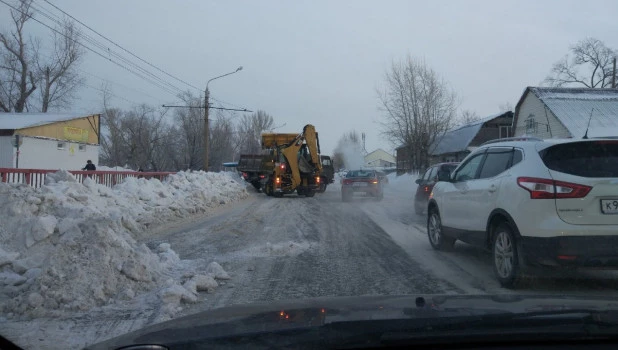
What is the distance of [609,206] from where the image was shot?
5.50 m

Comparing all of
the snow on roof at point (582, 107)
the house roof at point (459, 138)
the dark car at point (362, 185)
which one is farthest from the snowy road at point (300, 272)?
the house roof at point (459, 138)

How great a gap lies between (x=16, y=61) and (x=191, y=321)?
54683mm

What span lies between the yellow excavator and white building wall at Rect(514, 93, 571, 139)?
13.7 metres

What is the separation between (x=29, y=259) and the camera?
6586mm

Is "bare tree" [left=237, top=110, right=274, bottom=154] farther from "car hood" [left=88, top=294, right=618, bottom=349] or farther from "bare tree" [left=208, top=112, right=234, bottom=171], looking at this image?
"car hood" [left=88, top=294, right=618, bottom=349]

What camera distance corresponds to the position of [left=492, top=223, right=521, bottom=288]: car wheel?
6020mm

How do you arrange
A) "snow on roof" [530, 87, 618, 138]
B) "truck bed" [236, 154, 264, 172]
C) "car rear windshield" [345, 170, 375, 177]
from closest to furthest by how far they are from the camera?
"car rear windshield" [345, 170, 375, 177]
"snow on roof" [530, 87, 618, 138]
"truck bed" [236, 154, 264, 172]

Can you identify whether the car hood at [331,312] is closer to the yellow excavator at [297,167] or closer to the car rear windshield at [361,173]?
the car rear windshield at [361,173]

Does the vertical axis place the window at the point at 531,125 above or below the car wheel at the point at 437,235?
above

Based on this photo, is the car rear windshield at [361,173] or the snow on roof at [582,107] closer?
the car rear windshield at [361,173]

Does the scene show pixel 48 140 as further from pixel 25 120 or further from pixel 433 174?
pixel 433 174

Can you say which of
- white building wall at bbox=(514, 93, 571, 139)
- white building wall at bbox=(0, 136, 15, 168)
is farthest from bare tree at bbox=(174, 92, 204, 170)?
white building wall at bbox=(514, 93, 571, 139)

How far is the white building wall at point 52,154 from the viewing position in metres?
34.5

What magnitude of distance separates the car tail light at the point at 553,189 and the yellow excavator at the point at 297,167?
69.1 ft
